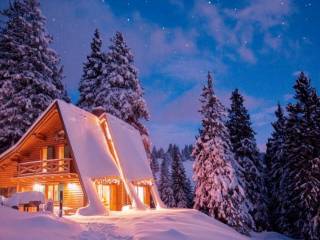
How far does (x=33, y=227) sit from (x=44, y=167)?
13902 mm

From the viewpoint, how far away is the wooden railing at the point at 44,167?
2273 centimetres

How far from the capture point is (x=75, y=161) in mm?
20453

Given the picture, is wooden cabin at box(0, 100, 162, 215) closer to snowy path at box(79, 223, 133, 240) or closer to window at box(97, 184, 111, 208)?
window at box(97, 184, 111, 208)

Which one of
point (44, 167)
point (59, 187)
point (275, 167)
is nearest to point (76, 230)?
point (44, 167)

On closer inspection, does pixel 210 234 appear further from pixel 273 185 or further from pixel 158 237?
pixel 273 185

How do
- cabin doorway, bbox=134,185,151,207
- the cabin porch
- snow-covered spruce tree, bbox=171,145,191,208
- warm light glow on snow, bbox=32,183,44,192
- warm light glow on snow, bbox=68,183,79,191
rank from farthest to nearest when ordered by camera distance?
snow-covered spruce tree, bbox=171,145,191,208, cabin doorway, bbox=134,185,151,207, warm light glow on snow, bbox=32,183,44,192, warm light glow on snow, bbox=68,183,79,191, the cabin porch

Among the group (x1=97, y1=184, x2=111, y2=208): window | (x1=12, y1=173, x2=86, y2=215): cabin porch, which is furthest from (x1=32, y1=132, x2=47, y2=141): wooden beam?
(x1=97, y1=184, x2=111, y2=208): window

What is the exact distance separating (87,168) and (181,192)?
98.6ft

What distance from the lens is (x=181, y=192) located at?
49.3 m

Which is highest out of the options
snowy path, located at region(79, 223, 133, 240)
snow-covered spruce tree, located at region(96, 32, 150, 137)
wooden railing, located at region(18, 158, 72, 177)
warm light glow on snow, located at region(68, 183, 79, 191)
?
snow-covered spruce tree, located at region(96, 32, 150, 137)

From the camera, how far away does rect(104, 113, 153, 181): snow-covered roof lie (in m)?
24.1

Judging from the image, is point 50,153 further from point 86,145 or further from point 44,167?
point 86,145

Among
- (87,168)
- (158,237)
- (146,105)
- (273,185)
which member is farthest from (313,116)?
(158,237)

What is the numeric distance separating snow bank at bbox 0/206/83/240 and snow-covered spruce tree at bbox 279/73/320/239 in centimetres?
2337
